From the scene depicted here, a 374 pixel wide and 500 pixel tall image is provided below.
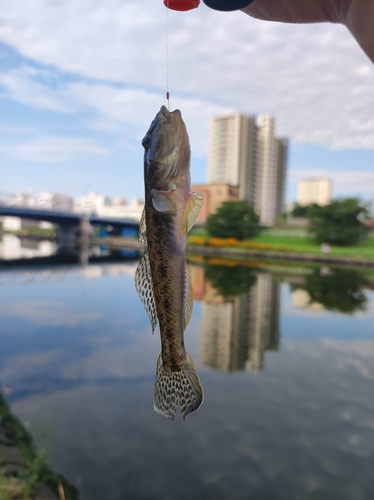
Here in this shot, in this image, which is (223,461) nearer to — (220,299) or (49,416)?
(49,416)

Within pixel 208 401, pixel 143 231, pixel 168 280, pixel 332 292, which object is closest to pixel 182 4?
pixel 143 231

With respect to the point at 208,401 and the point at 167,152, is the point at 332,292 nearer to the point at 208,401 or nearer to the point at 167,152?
the point at 208,401

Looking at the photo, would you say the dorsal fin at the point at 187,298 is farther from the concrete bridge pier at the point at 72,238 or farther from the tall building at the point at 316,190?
the tall building at the point at 316,190

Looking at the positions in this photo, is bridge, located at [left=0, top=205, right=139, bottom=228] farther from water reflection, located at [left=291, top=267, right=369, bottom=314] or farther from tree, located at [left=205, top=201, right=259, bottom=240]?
water reflection, located at [left=291, top=267, right=369, bottom=314]

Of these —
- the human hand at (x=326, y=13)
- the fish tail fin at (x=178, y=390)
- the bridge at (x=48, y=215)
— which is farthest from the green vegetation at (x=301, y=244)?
the fish tail fin at (x=178, y=390)

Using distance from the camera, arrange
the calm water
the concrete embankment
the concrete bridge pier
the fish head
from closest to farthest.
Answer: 1. the fish head
2. the calm water
3. the concrete embankment
4. the concrete bridge pier

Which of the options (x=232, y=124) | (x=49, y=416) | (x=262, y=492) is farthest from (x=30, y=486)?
(x=232, y=124)

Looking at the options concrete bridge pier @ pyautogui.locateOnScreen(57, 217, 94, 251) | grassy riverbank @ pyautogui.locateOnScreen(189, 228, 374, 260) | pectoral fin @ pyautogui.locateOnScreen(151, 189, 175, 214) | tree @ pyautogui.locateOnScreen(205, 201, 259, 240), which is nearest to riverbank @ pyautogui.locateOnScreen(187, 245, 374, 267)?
grassy riverbank @ pyautogui.locateOnScreen(189, 228, 374, 260)
